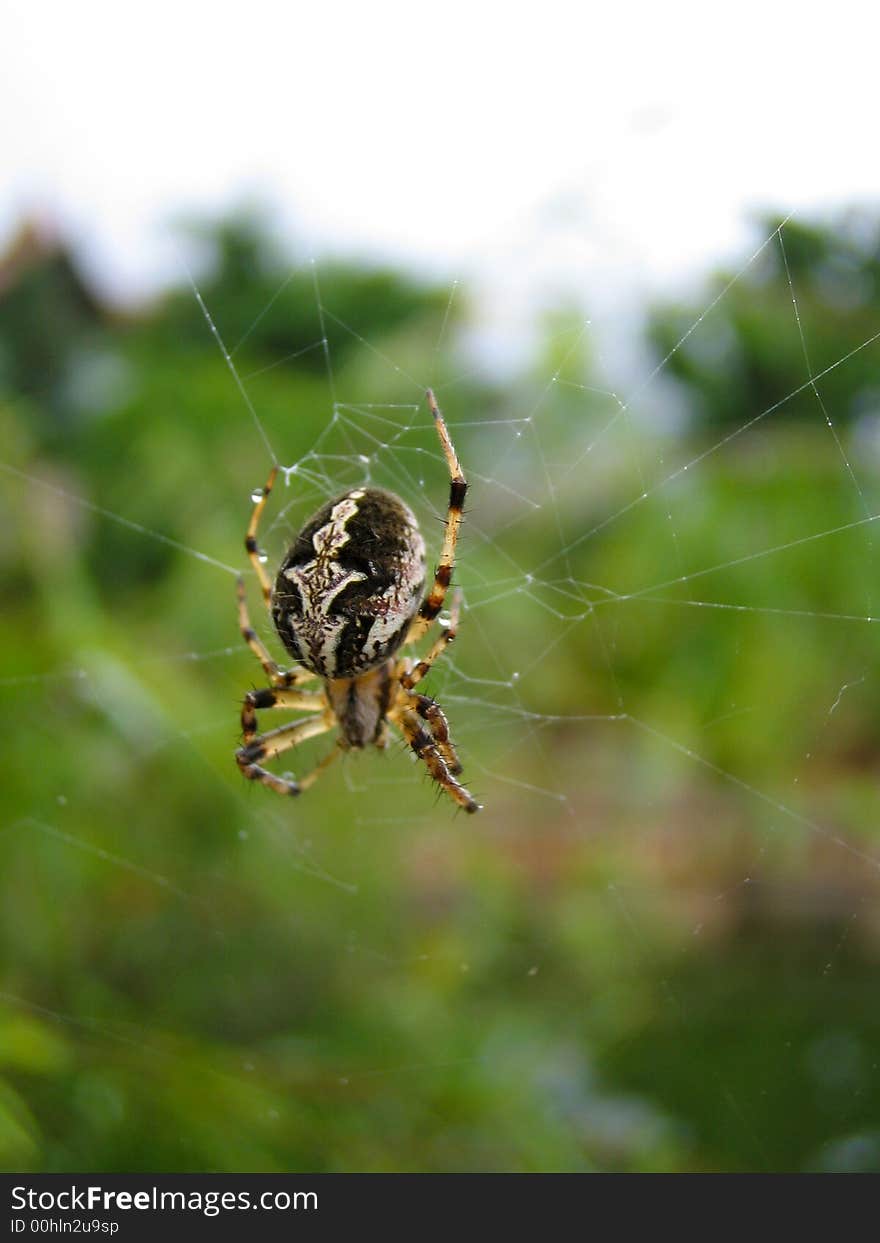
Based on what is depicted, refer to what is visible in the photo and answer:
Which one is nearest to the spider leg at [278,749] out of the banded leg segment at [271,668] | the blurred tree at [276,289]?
the banded leg segment at [271,668]

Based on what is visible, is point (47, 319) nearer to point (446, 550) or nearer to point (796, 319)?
point (446, 550)

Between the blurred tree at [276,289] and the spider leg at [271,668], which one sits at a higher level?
the blurred tree at [276,289]

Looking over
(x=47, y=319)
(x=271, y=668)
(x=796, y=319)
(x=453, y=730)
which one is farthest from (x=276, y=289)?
(x=796, y=319)

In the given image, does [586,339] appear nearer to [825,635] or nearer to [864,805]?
[825,635]

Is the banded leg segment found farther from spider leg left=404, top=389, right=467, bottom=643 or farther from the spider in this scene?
spider leg left=404, top=389, right=467, bottom=643

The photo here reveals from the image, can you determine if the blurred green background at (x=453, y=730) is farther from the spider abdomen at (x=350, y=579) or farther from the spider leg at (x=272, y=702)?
the spider abdomen at (x=350, y=579)
